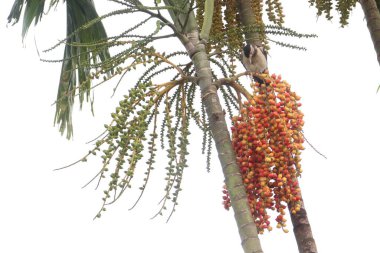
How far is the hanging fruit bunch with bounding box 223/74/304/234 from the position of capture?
2.57 metres

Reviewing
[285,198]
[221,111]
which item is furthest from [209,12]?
[285,198]

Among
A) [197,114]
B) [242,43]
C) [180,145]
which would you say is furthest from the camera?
[242,43]

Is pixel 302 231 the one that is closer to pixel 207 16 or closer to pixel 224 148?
pixel 224 148

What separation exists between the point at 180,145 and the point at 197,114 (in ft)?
1.71

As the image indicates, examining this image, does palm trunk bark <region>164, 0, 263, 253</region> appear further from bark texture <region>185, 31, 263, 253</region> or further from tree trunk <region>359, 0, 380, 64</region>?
tree trunk <region>359, 0, 380, 64</region>

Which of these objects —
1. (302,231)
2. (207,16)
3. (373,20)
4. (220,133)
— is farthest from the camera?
(373,20)

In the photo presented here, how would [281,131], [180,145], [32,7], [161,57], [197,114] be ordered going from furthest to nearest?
[32,7], [197,114], [161,57], [180,145], [281,131]

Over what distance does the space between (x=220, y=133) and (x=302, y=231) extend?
92 cm

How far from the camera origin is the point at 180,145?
109 inches

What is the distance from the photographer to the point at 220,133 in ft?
9.05

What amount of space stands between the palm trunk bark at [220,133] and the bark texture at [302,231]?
80 cm

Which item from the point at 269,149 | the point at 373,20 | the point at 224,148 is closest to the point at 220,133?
the point at 224,148

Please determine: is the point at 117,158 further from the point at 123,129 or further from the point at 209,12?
the point at 209,12

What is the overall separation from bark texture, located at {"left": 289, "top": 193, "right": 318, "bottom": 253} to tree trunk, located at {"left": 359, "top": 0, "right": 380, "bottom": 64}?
172 centimetres
